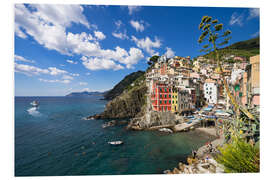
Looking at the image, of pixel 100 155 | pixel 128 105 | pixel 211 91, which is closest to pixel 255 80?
pixel 100 155

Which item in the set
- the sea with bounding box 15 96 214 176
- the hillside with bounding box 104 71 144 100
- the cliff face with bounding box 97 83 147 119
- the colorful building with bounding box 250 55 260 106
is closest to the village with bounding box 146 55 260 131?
the sea with bounding box 15 96 214 176

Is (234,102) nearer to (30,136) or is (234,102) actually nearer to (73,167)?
(73,167)

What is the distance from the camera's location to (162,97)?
14.0 meters

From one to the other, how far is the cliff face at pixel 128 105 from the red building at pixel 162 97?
602 cm

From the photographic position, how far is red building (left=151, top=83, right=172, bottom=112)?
13.9 meters

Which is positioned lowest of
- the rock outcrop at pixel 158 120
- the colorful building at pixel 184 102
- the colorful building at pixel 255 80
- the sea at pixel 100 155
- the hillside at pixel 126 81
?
the sea at pixel 100 155

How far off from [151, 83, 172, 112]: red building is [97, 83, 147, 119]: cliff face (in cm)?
602

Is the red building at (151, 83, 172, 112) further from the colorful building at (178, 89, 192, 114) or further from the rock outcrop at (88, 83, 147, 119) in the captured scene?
the rock outcrop at (88, 83, 147, 119)

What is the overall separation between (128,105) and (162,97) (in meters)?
8.74

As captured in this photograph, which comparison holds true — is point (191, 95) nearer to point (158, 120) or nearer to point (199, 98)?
Result: point (199, 98)

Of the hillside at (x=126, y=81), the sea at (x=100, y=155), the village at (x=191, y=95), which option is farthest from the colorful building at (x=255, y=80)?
the hillside at (x=126, y=81)

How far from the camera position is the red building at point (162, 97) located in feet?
45.5

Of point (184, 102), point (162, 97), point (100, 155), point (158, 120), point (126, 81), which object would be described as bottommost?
point (100, 155)

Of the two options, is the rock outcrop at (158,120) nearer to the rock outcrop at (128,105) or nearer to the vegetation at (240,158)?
the rock outcrop at (128,105)
